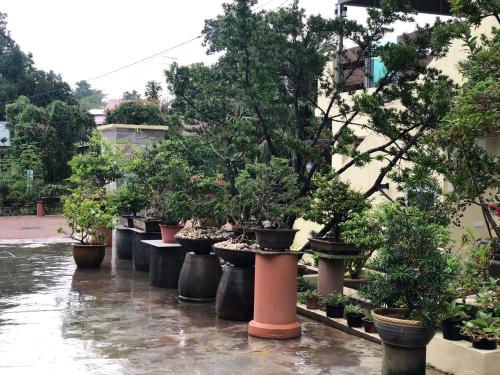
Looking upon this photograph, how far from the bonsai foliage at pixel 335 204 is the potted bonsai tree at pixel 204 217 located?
133 cm

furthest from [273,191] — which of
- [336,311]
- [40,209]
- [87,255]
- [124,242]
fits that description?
[40,209]

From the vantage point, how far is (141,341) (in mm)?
6305

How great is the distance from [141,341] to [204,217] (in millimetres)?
2975

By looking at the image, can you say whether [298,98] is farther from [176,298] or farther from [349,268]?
[176,298]

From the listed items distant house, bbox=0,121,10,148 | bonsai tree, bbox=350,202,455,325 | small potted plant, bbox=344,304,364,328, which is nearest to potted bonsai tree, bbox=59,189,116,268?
small potted plant, bbox=344,304,364,328

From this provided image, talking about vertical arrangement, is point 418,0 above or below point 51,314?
above

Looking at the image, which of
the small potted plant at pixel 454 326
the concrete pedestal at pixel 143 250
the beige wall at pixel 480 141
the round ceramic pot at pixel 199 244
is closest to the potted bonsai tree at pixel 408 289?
the small potted plant at pixel 454 326

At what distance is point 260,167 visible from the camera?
746cm

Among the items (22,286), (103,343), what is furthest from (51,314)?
(22,286)

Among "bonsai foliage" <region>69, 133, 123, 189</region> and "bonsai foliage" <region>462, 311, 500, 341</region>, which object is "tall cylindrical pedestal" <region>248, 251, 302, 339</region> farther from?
"bonsai foliage" <region>69, 133, 123, 189</region>

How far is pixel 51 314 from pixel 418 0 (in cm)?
1028

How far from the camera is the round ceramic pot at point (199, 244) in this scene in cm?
823

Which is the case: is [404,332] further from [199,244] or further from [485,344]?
[199,244]

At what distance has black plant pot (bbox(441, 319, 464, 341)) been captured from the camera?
17.9ft
